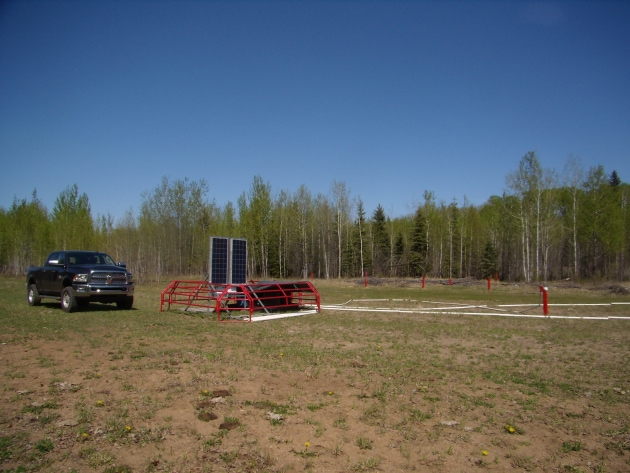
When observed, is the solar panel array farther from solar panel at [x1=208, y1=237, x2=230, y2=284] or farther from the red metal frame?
the red metal frame

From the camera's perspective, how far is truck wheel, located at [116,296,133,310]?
1579 centimetres

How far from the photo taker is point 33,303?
1666 cm

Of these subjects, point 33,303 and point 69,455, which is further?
point 33,303

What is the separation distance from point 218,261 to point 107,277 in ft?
13.9

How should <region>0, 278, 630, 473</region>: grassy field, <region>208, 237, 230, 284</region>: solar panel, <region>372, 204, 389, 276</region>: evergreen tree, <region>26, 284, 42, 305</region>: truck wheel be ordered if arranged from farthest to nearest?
<region>372, 204, 389, 276</region>: evergreen tree, <region>208, 237, 230, 284</region>: solar panel, <region>26, 284, 42, 305</region>: truck wheel, <region>0, 278, 630, 473</region>: grassy field

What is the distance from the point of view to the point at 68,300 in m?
14.7

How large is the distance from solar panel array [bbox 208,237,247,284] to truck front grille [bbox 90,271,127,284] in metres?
3.35

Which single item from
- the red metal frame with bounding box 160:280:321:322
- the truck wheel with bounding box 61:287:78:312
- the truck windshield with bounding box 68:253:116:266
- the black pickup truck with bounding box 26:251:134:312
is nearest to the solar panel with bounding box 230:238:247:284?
the red metal frame with bounding box 160:280:321:322

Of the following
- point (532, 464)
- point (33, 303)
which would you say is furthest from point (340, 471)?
point (33, 303)

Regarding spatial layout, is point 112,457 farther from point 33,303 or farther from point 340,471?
point 33,303

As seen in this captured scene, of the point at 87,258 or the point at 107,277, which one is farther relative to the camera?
the point at 87,258

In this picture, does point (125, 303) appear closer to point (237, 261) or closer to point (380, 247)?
point (237, 261)

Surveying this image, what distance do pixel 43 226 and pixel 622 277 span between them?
60182 millimetres

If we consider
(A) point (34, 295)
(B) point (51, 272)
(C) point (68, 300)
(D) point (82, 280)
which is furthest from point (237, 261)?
(A) point (34, 295)
